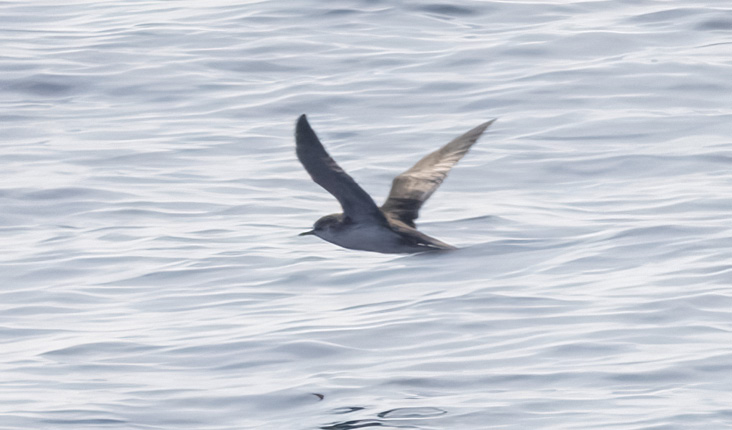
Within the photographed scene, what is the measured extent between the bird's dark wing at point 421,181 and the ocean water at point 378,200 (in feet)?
2.38

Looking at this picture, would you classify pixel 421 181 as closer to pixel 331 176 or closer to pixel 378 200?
pixel 331 176

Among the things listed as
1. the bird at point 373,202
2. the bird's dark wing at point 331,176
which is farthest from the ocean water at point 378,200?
the bird's dark wing at point 331,176

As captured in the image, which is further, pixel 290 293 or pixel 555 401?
pixel 290 293

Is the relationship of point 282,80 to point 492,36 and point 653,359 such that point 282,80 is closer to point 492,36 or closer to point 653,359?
point 492,36

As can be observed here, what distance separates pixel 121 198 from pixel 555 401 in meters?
6.63


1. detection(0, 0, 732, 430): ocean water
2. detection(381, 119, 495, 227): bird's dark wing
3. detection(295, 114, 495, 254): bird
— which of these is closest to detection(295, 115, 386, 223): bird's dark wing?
detection(295, 114, 495, 254): bird

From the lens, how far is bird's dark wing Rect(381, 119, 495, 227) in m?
10.9

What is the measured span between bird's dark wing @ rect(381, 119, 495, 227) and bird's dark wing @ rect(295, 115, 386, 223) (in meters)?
0.69

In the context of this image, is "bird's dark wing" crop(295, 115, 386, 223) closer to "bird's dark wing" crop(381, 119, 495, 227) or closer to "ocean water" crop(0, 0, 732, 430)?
"bird's dark wing" crop(381, 119, 495, 227)

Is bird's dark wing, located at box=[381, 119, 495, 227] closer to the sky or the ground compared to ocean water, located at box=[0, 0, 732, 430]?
closer to the sky

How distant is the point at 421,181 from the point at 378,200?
278 cm

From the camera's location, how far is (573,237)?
1239cm

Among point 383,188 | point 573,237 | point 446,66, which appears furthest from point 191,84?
point 573,237

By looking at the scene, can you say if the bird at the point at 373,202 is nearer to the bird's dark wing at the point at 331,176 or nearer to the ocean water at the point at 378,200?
the bird's dark wing at the point at 331,176
